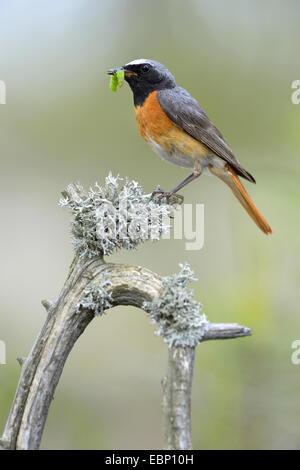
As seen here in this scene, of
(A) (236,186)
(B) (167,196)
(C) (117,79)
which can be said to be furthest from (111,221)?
(A) (236,186)

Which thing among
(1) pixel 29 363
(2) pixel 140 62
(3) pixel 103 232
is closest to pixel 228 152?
(2) pixel 140 62

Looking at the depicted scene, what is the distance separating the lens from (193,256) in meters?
4.07

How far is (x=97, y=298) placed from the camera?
189 centimetres

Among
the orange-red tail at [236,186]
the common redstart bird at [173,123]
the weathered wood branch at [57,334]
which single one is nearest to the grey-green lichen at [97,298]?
the weathered wood branch at [57,334]

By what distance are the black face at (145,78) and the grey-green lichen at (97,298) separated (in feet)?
3.95

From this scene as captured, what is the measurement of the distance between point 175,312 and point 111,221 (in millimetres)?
468

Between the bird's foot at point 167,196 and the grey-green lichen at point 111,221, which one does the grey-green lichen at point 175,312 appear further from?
the bird's foot at point 167,196

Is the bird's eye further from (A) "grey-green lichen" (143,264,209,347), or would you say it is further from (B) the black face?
(A) "grey-green lichen" (143,264,209,347)

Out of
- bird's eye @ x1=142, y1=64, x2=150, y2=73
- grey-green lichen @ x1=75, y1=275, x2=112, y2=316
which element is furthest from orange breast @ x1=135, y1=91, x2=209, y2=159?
grey-green lichen @ x1=75, y1=275, x2=112, y2=316

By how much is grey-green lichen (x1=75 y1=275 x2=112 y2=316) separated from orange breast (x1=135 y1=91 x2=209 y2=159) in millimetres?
1069

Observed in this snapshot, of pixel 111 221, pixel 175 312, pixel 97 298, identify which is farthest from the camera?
pixel 111 221

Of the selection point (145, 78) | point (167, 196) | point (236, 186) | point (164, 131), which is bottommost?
point (167, 196)

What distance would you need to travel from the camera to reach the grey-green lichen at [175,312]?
65.4 inches

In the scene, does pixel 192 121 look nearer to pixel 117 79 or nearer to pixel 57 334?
pixel 117 79
